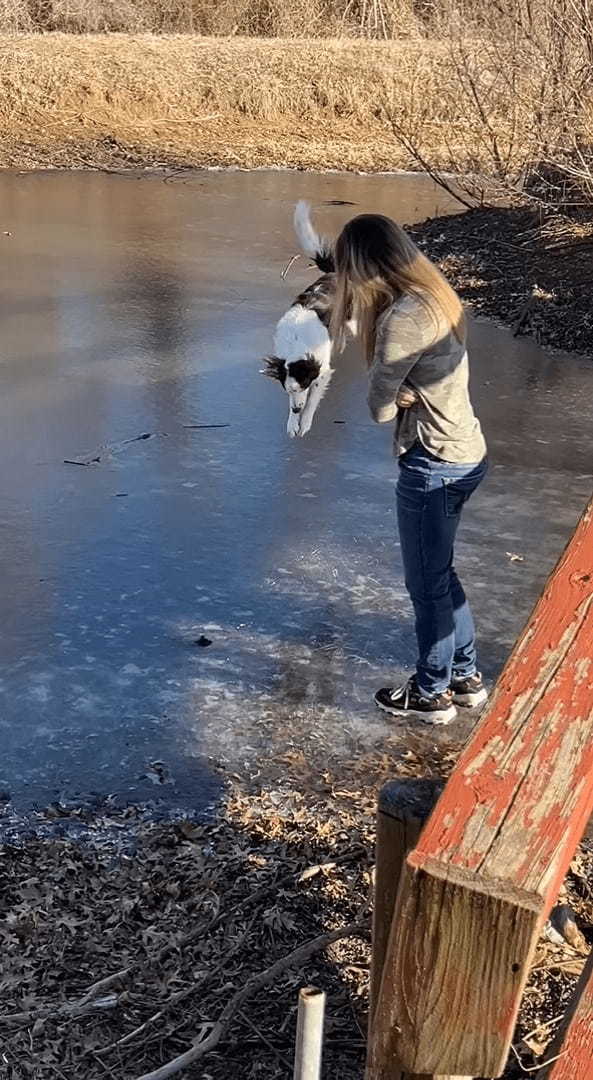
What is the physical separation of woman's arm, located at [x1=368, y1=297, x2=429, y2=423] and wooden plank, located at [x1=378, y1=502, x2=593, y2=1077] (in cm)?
279

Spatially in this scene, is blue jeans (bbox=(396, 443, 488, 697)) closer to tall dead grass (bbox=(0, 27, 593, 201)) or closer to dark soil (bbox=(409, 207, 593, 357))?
dark soil (bbox=(409, 207, 593, 357))

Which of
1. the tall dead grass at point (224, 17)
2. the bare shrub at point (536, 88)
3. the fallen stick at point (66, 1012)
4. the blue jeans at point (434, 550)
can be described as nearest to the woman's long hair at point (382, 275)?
the blue jeans at point (434, 550)

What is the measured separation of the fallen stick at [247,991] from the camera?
2.91 meters

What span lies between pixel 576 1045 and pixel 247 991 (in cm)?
187

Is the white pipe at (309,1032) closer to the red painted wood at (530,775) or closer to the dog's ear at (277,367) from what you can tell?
the red painted wood at (530,775)

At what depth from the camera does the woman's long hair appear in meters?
4.09

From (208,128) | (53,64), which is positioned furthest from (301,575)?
(53,64)

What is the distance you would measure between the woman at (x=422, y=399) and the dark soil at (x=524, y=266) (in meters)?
5.68

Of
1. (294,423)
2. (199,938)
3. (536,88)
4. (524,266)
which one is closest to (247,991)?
(199,938)

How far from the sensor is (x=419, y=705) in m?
4.59

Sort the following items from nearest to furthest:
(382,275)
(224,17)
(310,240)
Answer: (382,275) < (310,240) < (224,17)

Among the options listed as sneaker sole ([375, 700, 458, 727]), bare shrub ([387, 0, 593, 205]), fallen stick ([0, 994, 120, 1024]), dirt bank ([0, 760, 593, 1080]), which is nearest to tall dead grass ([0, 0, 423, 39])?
bare shrub ([387, 0, 593, 205])

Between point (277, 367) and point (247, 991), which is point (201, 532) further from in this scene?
point (247, 991)

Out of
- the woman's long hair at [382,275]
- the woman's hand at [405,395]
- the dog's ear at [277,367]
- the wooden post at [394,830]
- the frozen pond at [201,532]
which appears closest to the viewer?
the wooden post at [394,830]
